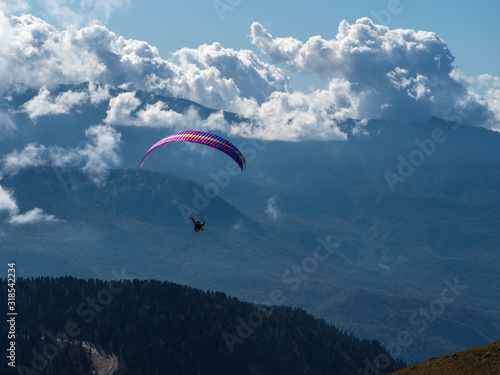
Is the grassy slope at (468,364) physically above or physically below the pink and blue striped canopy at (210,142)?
below

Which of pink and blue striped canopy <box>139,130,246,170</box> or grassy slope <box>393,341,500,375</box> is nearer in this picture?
grassy slope <box>393,341,500,375</box>

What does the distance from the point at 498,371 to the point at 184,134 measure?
308ft

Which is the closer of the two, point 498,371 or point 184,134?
point 498,371

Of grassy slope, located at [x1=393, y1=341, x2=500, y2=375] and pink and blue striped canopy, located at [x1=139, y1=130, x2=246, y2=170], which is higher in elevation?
pink and blue striped canopy, located at [x1=139, y1=130, x2=246, y2=170]

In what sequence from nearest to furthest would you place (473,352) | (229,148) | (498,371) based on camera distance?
(498,371) → (473,352) → (229,148)

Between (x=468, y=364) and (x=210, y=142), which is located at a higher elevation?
(x=210, y=142)

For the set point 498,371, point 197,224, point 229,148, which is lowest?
point 498,371

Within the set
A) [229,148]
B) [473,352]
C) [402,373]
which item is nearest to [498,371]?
[473,352]

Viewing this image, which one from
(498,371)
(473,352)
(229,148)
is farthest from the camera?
(229,148)

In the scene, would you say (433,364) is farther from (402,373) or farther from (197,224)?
(197,224)

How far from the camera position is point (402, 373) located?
6718 inches

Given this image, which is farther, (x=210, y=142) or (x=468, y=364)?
(x=210, y=142)

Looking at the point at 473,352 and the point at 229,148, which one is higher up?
the point at 229,148

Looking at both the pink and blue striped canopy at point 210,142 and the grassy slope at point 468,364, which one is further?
the pink and blue striped canopy at point 210,142
